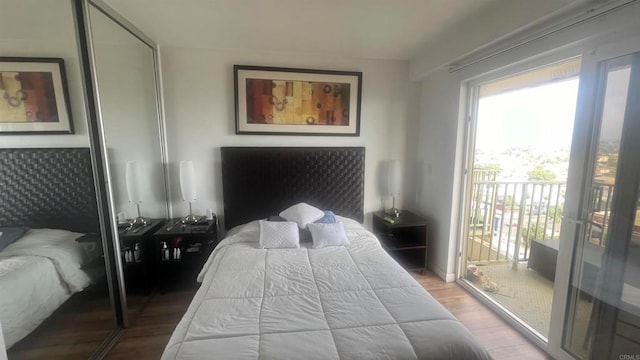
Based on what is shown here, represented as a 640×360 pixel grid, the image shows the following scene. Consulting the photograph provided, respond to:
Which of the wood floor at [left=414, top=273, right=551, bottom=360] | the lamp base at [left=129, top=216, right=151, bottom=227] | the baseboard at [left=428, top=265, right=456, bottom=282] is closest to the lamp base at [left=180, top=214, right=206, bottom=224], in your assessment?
the lamp base at [left=129, top=216, right=151, bottom=227]

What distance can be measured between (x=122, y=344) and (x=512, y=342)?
2957 millimetres

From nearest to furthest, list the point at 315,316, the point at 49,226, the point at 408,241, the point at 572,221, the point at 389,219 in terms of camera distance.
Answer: the point at 315,316, the point at 49,226, the point at 572,221, the point at 389,219, the point at 408,241

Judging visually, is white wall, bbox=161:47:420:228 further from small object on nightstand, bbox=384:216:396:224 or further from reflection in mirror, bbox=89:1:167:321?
small object on nightstand, bbox=384:216:396:224

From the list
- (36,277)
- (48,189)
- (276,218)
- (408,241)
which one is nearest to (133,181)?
(48,189)

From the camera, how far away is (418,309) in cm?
145

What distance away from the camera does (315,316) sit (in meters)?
1.42

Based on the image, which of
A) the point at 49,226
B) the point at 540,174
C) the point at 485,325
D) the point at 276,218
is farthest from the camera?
the point at 540,174

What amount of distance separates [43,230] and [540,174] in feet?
13.9

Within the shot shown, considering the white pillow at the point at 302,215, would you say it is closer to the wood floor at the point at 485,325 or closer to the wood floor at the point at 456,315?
the wood floor at the point at 456,315

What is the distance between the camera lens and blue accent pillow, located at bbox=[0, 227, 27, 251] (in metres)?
1.25

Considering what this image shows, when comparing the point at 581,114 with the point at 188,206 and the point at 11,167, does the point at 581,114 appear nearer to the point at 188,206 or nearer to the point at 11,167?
the point at 11,167

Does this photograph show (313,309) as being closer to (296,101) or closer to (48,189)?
(48,189)

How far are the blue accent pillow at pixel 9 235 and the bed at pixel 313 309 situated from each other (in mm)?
897

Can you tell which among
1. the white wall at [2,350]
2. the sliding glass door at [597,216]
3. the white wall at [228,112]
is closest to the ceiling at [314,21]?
the white wall at [228,112]
